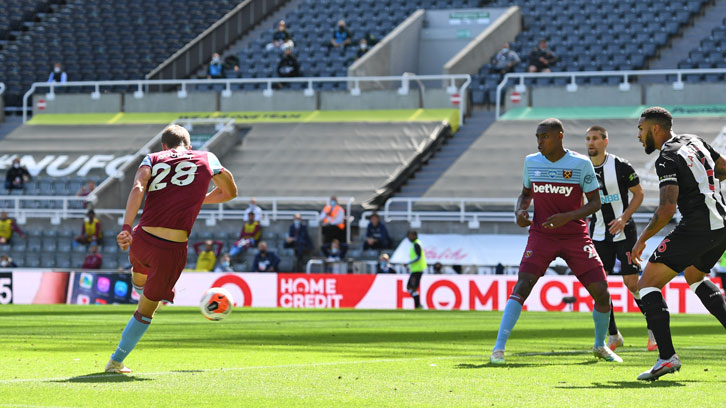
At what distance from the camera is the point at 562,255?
11352mm

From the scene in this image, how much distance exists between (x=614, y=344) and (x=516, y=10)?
2910 centimetres

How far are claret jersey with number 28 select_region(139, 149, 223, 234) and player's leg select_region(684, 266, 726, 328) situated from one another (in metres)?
4.05

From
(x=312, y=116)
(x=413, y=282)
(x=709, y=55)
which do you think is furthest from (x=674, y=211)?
(x=312, y=116)

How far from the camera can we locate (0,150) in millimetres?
39938

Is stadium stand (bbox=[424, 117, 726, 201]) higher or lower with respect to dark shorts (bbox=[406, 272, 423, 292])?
higher

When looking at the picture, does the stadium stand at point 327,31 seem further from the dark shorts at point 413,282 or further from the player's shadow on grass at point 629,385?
the player's shadow on grass at point 629,385

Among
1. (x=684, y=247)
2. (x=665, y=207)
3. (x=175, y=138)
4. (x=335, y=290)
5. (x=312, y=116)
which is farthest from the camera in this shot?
(x=312, y=116)

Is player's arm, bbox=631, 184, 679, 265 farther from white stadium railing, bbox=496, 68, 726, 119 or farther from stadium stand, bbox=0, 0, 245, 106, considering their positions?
stadium stand, bbox=0, 0, 245, 106

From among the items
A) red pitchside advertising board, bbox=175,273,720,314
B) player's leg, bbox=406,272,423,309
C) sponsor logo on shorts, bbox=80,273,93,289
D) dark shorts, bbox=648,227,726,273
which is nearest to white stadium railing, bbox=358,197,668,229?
red pitchside advertising board, bbox=175,273,720,314

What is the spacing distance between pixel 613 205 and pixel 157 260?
524 cm

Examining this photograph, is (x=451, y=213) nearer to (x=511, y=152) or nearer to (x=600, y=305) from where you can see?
(x=511, y=152)

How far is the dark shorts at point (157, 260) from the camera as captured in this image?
10.0 metres

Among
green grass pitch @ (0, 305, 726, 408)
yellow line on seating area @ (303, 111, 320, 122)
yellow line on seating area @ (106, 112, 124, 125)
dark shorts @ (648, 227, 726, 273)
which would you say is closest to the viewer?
green grass pitch @ (0, 305, 726, 408)

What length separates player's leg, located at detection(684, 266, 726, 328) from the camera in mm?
10250
